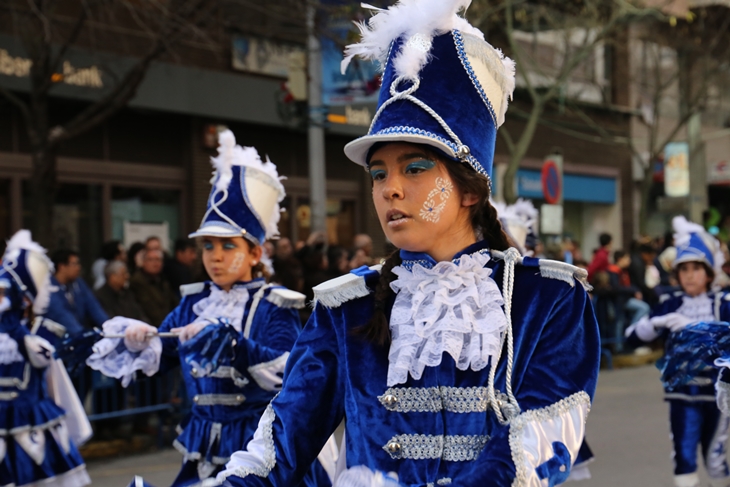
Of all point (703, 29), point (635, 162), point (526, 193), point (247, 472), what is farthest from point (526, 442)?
point (635, 162)

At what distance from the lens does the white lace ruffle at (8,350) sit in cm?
694

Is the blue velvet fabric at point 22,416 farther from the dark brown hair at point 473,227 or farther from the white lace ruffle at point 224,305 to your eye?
the dark brown hair at point 473,227

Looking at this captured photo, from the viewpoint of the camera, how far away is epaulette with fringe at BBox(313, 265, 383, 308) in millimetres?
2830

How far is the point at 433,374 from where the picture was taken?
106 inches

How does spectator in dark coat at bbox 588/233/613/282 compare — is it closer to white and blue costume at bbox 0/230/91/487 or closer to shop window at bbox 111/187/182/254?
shop window at bbox 111/187/182/254

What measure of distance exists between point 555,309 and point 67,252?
733 cm

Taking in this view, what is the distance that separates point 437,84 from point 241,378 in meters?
2.68

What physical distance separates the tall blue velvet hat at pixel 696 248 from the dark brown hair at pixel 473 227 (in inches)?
204

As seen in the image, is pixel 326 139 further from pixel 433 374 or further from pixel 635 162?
pixel 433 374

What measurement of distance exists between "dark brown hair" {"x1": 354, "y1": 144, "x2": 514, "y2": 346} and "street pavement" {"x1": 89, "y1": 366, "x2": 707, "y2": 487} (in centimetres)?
530

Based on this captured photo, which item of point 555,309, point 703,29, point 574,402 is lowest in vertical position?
point 574,402

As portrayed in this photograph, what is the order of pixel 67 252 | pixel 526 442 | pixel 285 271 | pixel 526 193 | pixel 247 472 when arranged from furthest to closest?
pixel 526 193 → pixel 285 271 → pixel 67 252 → pixel 247 472 → pixel 526 442

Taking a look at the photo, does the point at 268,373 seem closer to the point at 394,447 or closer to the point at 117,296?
the point at 394,447

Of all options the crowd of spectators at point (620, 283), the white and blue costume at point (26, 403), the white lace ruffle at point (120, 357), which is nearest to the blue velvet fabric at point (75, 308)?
the white and blue costume at point (26, 403)
